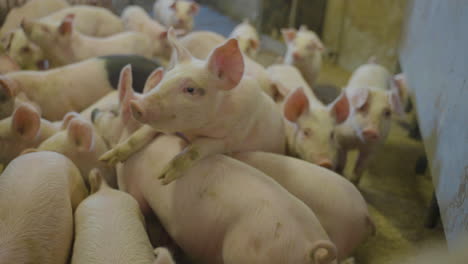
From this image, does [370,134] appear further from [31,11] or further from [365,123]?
[31,11]

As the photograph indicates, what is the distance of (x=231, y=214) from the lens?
1725 mm

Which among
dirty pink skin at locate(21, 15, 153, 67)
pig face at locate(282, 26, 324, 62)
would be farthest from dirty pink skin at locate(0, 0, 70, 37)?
pig face at locate(282, 26, 324, 62)

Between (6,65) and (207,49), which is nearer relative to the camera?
(6,65)

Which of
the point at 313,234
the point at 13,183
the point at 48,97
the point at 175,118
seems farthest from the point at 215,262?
the point at 48,97

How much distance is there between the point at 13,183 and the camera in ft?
5.88

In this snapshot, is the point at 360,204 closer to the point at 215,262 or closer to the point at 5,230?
the point at 215,262

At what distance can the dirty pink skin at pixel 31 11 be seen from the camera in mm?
4148

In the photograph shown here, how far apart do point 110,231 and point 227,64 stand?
0.78 metres

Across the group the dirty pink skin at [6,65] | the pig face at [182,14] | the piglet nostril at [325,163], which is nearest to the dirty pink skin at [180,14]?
the pig face at [182,14]

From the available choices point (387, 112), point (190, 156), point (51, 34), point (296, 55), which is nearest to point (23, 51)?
point (51, 34)

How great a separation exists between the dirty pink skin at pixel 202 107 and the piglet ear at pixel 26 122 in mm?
464

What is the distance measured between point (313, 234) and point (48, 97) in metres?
1.96

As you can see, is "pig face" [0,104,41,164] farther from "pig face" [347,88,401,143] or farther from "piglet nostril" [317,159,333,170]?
"pig face" [347,88,401,143]

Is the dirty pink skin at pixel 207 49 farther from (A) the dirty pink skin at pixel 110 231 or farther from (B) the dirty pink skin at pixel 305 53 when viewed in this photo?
(A) the dirty pink skin at pixel 110 231
